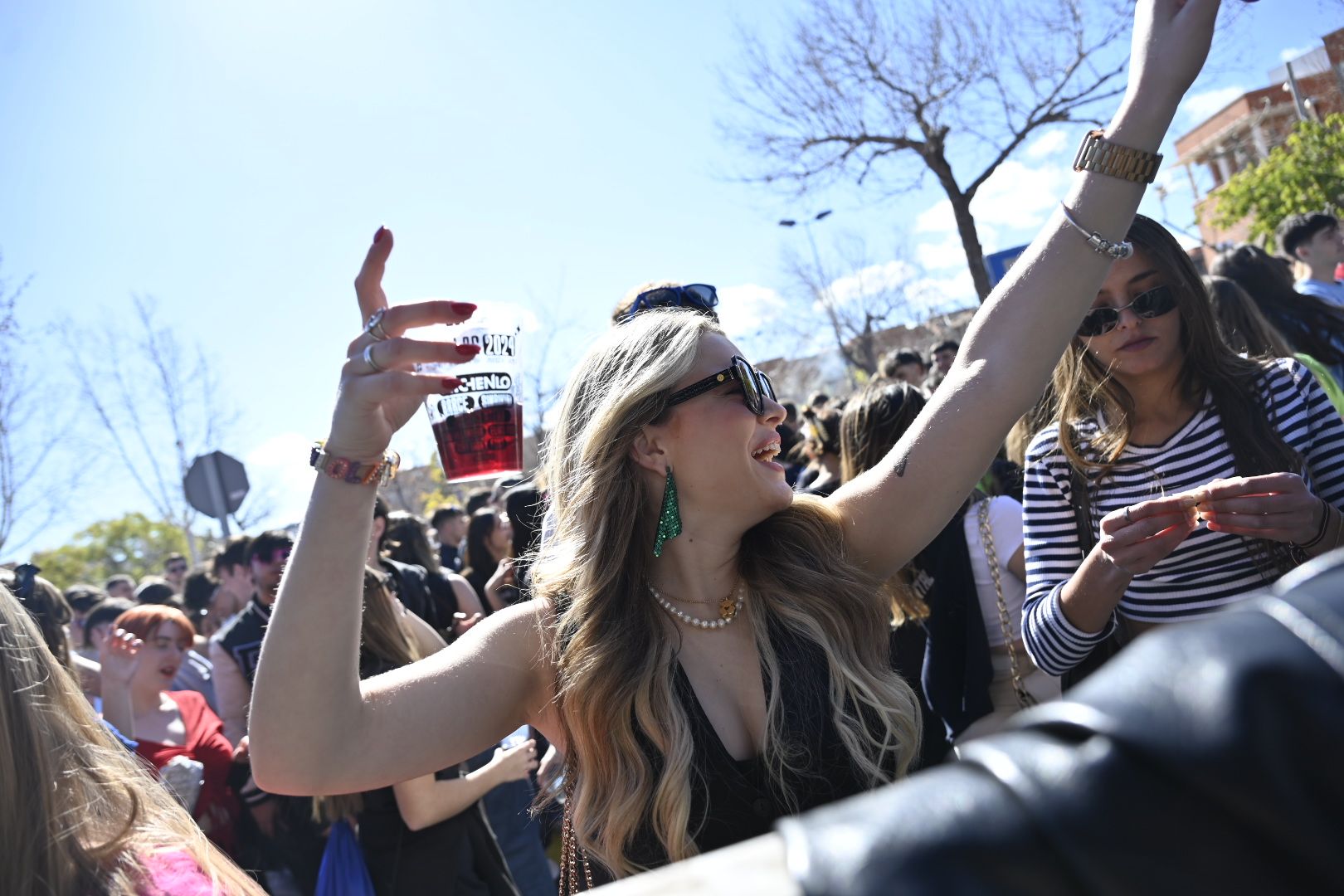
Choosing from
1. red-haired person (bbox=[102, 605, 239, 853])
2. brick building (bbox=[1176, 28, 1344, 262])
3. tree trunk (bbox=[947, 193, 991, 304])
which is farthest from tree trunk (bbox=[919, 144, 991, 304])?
red-haired person (bbox=[102, 605, 239, 853])

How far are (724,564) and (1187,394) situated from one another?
1359 mm

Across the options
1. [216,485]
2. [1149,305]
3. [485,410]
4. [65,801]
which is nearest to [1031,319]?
[1149,305]

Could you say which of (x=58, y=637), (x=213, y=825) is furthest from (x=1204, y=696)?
(x=213, y=825)

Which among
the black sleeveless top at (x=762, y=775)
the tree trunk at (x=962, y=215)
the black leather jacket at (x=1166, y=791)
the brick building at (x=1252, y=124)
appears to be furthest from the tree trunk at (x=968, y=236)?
the black leather jacket at (x=1166, y=791)

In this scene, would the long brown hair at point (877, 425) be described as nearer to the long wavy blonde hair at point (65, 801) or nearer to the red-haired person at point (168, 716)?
the long wavy blonde hair at point (65, 801)

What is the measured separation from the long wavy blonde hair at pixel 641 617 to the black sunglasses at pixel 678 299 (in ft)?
0.52

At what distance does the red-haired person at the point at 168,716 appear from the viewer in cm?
390

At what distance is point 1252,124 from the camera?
124 ft

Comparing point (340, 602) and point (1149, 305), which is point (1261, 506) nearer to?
point (1149, 305)

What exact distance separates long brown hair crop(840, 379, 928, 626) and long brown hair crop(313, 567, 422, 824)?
198 centimetres

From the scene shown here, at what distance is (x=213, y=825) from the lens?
165 inches

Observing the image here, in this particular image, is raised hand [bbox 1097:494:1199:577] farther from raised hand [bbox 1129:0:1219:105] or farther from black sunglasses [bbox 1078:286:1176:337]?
raised hand [bbox 1129:0:1219:105]

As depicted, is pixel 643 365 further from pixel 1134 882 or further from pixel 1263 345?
pixel 1263 345

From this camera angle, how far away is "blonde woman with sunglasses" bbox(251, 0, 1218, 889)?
4.93ft
